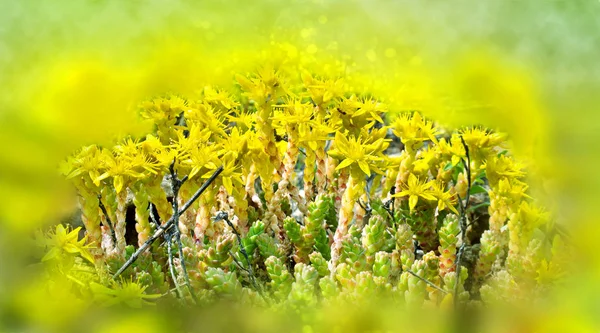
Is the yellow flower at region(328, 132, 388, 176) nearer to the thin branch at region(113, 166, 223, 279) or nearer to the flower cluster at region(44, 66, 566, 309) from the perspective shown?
the flower cluster at region(44, 66, 566, 309)

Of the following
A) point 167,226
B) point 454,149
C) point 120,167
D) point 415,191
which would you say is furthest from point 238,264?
point 454,149

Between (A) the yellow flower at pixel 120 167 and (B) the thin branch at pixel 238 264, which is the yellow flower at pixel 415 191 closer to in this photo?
(B) the thin branch at pixel 238 264

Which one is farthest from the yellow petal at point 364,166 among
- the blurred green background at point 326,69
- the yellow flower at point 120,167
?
the yellow flower at point 120,167

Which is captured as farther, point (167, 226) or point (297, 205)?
point (297, 205)

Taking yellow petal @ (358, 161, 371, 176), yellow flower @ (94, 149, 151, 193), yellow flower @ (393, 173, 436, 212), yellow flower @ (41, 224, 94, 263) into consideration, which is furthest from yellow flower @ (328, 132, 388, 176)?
yellow flower @ (41, 224, 94, 263)

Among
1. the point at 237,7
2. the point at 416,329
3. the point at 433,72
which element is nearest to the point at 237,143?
the point at 237,7

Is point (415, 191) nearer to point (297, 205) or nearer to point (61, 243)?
point (297, 205)
